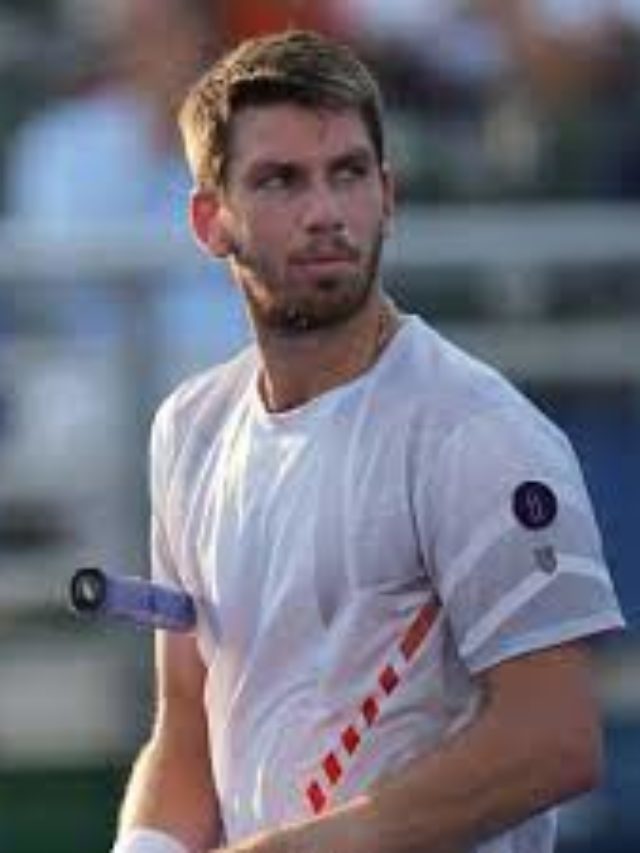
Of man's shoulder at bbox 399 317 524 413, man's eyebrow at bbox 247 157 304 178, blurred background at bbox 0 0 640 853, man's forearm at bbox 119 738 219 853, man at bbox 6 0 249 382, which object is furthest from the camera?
man at bbox 6 0 249 382

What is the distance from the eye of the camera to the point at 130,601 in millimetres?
4227

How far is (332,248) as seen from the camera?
4008mm

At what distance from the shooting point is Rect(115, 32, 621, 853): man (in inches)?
152

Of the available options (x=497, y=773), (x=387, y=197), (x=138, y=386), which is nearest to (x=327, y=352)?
(x=387, y=197)

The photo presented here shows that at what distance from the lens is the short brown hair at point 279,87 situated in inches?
160

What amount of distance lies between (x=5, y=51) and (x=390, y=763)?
220 inches

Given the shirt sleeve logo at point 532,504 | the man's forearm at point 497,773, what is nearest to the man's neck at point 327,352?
the shirt sleeve logo at point 532,504

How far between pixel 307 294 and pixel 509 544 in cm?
44

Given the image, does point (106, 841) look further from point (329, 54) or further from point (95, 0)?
point (329, 54)

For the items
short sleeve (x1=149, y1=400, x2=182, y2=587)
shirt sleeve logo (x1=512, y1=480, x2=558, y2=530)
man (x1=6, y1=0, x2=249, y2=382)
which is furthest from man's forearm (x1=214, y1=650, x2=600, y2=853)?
man (x1=6, y1=0, x2=249, y2=382)

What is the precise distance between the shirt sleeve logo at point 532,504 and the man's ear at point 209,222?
605 millimetres

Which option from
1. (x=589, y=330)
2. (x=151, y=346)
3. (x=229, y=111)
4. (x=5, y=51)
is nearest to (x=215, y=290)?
(x=151, y=346)

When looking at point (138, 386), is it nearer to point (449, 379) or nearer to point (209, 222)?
point (209, 222)

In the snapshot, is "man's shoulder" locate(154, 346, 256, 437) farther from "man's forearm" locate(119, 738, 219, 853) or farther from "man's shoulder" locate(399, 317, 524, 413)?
"man's forearm" locate(119, 738, 219, 853)
